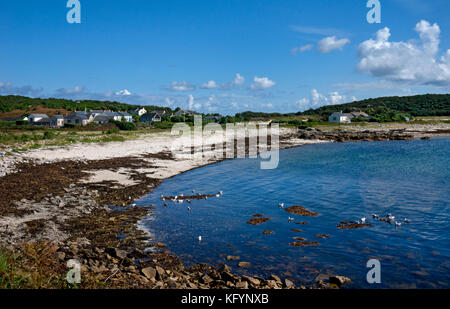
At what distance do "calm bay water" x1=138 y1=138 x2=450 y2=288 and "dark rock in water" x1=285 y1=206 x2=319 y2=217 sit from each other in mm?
521

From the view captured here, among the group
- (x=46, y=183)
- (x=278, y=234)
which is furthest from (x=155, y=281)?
(x=46, y=183)

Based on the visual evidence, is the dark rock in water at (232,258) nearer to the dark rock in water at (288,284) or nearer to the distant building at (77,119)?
the dark rock in water at (288,284)

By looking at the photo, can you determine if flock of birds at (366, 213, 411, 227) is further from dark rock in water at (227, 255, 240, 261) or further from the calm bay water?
dark rock in water at (227, 255, 240, 261)

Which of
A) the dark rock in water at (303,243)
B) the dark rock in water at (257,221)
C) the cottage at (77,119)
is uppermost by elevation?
the cottage at (77,119)

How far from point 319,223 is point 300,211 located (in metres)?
2.01

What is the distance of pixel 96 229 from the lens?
43.7 ft

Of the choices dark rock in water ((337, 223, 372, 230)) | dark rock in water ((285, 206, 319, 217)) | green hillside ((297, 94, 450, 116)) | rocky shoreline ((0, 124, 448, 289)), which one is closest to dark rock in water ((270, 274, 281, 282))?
rocky shoreline ((0, 124, 448, 289))

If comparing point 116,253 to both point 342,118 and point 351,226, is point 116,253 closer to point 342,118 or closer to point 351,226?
point 351,226

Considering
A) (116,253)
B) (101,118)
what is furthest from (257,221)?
(101,118)

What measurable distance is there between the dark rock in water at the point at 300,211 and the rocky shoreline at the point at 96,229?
269 inches

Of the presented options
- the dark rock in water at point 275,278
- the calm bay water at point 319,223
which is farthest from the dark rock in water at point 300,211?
the dark rock in water at point 275,278

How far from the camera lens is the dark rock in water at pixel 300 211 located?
54.2 feet

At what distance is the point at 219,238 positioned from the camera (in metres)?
13.3
